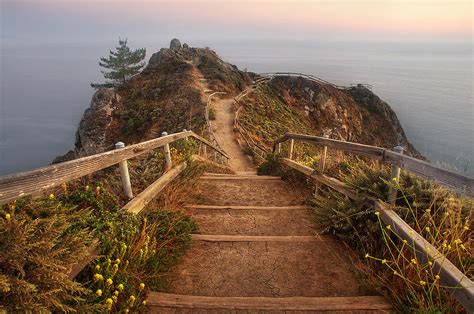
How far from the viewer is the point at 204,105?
26734mm

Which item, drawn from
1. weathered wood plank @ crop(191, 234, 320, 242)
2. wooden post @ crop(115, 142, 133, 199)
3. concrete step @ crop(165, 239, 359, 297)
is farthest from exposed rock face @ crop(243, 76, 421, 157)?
wooden post @ crop(115, 142, 133, 199)

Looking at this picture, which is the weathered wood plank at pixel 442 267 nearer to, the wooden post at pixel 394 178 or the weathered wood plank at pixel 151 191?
the wooden post at pixel 394 178

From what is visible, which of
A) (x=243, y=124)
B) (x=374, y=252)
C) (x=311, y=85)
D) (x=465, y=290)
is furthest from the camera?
(x=311, y=85)

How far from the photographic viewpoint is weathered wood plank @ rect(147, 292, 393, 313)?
9.67 feet

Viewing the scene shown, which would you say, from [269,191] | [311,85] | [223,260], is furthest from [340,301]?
[311,85]

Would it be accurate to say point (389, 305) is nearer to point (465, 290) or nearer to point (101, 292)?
point (465, 290)

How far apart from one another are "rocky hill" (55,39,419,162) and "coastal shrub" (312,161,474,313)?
59.4 ft

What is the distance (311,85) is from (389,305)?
129ft

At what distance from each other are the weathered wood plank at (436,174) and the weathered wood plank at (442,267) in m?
0.56

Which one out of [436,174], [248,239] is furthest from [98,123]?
[436,174]

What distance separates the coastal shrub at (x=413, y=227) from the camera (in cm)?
276

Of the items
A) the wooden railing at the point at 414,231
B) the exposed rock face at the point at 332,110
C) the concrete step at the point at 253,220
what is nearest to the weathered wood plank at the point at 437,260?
the wooden railing at the point at 414,231

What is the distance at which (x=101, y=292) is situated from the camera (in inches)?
96.5

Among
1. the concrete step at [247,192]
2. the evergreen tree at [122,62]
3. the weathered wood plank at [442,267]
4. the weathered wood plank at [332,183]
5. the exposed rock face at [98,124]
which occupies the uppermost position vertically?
the evergreen tree at [122,62]
